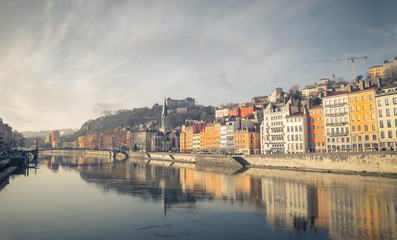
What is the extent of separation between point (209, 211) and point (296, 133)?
5033cm

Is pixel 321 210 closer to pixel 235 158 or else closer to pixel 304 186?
pixel 304 186

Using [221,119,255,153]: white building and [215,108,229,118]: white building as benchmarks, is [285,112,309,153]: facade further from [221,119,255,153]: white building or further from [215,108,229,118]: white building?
[215,108,229,118]: white building

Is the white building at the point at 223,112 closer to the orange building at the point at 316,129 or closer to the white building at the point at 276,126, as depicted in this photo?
the white building at the point at 276,126

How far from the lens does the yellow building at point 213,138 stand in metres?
117

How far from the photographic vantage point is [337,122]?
67.0 metres

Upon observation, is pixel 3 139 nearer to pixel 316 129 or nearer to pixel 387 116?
pixel 316 129

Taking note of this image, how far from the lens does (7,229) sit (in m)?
26.0

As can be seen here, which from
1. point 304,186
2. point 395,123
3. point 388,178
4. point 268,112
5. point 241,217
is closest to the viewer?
point 241,217

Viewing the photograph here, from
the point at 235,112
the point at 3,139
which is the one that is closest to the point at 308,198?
the point at 235,112

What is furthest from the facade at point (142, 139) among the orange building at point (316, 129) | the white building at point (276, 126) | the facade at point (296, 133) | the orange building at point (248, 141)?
the orange building at point (316, 129)

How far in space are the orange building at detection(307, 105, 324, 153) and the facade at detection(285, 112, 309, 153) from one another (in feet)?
3.83

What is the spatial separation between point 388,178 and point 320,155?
1457cm

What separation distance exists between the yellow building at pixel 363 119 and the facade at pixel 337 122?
3.93 feet

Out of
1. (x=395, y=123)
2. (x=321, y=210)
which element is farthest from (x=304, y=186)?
(x=395, y=123)
